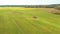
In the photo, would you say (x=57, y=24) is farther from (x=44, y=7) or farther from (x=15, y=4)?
(x=15, y=4)

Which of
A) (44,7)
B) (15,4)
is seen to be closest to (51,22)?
(44,7)

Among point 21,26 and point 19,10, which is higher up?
point 19,10

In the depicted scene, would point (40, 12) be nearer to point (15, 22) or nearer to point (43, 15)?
point (43, 15)

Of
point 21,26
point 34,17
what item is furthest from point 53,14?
point 21,26

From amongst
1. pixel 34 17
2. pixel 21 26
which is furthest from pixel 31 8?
pixel 21 26
